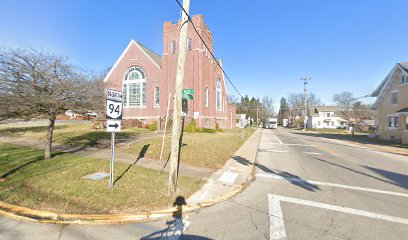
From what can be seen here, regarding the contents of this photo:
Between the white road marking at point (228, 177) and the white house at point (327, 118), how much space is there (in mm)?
77612

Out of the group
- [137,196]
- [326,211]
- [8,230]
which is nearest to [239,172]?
[326,211]

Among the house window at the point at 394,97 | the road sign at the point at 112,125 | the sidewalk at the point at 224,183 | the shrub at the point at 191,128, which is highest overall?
the house window at the point at 394,97

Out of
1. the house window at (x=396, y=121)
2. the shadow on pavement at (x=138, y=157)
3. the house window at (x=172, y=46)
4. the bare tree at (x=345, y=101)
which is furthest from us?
the bare tree at (x=345, y=101)

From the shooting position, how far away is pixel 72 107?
894cm

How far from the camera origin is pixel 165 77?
99.7 feet

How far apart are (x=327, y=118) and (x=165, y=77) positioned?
2594 inches

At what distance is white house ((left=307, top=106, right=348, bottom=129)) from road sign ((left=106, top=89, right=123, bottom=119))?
81241 millimetres

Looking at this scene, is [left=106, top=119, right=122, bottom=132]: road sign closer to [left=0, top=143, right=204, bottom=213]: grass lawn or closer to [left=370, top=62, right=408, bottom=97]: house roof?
[left=0, top=143, right=204, bottom=213]: grass lawn

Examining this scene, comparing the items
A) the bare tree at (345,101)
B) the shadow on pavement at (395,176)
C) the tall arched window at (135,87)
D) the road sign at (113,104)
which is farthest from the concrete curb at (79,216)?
the bare tree at (345,101)

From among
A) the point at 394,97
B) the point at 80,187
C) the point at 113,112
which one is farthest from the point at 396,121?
the point at 80,187

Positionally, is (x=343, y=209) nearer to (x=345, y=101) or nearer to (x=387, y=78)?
(x=387, y=78)

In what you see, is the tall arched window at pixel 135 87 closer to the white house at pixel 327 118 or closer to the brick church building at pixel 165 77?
Result: the brick church building at pixel 165 77

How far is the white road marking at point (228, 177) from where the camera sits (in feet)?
24.6

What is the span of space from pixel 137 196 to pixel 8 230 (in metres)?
2.52
